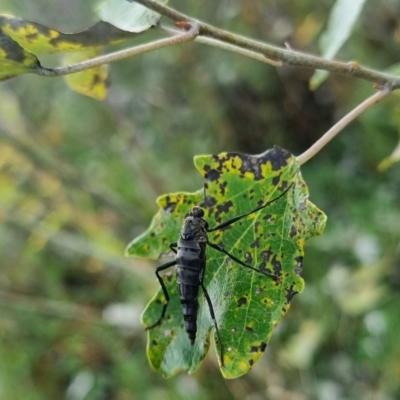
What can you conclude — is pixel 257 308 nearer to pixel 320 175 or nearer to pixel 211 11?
pixel 320 175

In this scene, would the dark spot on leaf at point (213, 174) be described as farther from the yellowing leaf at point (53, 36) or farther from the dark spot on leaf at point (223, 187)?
the yellowing leaf at point (53, 36)

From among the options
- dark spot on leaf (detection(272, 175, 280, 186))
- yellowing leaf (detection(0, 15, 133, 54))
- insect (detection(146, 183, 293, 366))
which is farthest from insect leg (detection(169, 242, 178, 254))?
yellowing leaf (detection(0, 15, 133, 54))

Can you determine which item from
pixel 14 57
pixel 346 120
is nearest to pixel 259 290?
pixel 346 120

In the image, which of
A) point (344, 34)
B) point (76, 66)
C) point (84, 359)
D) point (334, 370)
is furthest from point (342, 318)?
point (76, 66)

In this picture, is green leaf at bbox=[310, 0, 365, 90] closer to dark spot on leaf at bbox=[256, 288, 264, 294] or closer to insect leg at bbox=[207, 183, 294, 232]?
insect leg at bbox=[207, 183, 294, 232]

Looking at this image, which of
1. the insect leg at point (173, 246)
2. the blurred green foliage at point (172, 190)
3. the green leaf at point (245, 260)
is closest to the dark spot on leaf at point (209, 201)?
the green leaf at point (245, 260)

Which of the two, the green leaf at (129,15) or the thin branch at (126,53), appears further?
the green leaf at (129,15)
